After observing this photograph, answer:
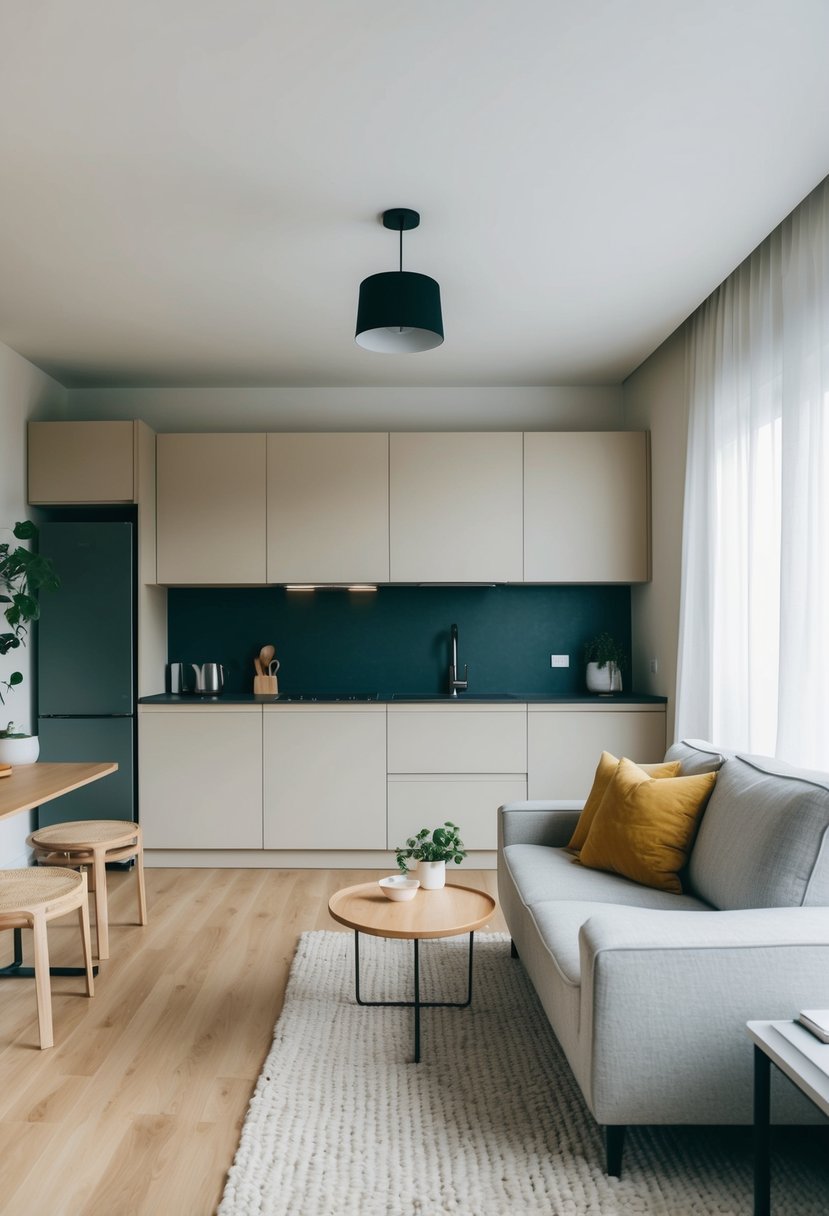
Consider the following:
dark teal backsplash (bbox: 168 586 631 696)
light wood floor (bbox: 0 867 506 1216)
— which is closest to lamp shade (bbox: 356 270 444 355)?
light wood floor (bbox: 0 867 506 1216)

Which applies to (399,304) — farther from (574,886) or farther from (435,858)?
(574,886)

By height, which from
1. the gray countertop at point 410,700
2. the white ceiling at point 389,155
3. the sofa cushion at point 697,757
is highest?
the white ceiling at point 389,155

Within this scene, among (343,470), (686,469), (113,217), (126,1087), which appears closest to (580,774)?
(686,469)

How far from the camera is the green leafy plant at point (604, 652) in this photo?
205 inches

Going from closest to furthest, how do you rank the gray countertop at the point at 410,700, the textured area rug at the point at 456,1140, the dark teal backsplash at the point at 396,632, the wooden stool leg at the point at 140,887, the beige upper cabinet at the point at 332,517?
1. the textured area rug at the point at 456,1140
2. the wooden stool leg at the point at 140,887
3. the gray countertop at the point at 410,700
4. the beige upper cabinet at the point at 332,517
5. the dark teal backsplash at the point at 396,632

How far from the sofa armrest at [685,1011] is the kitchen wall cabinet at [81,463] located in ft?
12.6

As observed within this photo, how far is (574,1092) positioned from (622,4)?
280 cm

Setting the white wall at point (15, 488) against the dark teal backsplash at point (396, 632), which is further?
the dark teal backsplash at point (396, 632)

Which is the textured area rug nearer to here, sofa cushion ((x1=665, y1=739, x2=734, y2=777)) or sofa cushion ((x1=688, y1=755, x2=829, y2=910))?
sofa cushion ((x1=688, y1=755, x2=829, y2=910))

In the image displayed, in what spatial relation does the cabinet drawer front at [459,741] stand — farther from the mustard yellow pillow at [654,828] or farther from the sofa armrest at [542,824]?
the mustard yellow pillow at [654,828]

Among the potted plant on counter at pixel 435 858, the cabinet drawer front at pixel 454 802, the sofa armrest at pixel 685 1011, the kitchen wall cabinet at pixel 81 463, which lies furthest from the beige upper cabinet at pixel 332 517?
the sofa armrest at pixel 685 1011

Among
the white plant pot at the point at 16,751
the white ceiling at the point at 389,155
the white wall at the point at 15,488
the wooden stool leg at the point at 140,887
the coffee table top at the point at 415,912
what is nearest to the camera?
the white ceiling at the point at 389,155

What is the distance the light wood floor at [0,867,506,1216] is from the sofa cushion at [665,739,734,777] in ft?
3.83

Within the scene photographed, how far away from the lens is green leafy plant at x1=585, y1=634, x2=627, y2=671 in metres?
5.20
